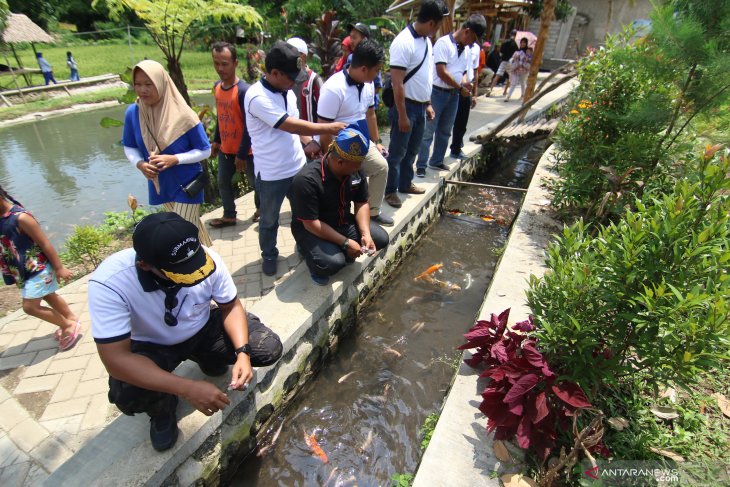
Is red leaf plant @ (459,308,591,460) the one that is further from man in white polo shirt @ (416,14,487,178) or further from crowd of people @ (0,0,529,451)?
man in white polo shirt @ (416,14,487,178)

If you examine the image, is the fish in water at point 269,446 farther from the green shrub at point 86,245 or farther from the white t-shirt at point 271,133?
Result: the green shrub at point 86,245

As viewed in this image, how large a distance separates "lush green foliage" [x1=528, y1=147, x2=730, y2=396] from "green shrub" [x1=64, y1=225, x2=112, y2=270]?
15.2 feet

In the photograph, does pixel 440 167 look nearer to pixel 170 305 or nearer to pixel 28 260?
pixel 170 305

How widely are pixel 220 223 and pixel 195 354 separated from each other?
2.80 metres

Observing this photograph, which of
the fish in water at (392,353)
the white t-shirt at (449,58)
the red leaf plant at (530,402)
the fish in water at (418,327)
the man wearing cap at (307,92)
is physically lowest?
the fish in water at (392,353)

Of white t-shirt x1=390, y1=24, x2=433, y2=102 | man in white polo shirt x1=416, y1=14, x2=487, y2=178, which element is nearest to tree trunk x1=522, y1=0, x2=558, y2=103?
man in white polo shirt x1=416, y1=14, x2=487, y2=178

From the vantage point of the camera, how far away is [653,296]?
1910mm

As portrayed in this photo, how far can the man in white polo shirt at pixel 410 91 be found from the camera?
173 inches

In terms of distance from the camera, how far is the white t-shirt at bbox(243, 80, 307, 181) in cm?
325

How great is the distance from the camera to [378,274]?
435 cm

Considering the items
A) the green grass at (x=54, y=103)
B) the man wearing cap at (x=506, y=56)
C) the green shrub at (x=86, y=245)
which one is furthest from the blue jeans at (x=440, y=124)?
the green grass at (x=54, y=103)

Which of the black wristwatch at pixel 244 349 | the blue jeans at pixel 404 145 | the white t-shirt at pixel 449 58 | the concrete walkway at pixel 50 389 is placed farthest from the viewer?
the white t-shirt at pixel 449 58

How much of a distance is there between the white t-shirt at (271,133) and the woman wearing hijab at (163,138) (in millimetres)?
443

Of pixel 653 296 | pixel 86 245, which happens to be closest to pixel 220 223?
pixel 86 245
